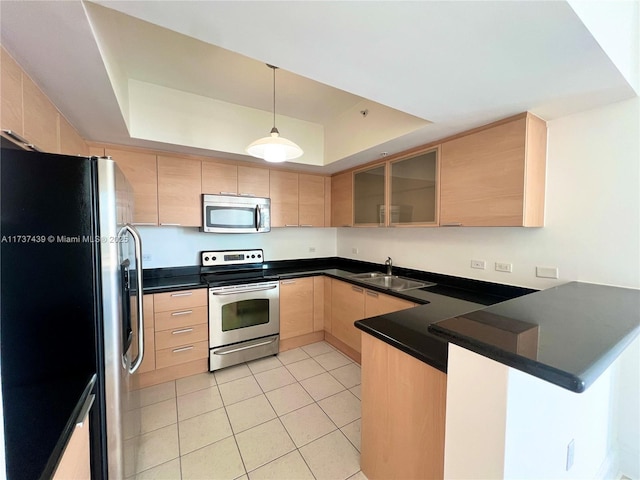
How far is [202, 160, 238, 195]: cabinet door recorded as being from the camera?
8.91 feet

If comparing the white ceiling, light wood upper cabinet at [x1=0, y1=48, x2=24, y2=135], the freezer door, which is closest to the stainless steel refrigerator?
the freezer door

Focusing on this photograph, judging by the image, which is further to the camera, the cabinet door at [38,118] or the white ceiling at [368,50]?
the cabinet door at [38,118]

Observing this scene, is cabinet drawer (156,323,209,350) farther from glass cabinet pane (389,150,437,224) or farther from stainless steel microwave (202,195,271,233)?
glass cabinet pane (389,150,437,224)

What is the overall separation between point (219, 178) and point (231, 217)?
0.43 meters

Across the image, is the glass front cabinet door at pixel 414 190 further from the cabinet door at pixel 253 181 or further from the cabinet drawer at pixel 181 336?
the cabinet drawer at pixel 181 336

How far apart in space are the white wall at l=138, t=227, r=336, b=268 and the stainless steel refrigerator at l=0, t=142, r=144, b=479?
1.65 meters

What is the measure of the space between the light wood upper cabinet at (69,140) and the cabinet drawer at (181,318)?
4.60ft

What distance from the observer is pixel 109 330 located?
1.12 metres

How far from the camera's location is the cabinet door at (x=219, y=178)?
2717mm

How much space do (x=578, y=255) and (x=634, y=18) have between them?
4.30 ft

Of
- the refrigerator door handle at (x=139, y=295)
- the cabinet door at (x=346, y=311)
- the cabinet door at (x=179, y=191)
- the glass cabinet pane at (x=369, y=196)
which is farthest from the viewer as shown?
the glass cabinet pane at (x=369, y=196)

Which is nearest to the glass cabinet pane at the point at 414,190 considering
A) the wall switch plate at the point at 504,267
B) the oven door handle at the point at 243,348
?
the wall switch plate at the point at 504,267

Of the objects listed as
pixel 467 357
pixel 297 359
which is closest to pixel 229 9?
pixel 467 357

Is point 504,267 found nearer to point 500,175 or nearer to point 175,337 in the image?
point 500,175
